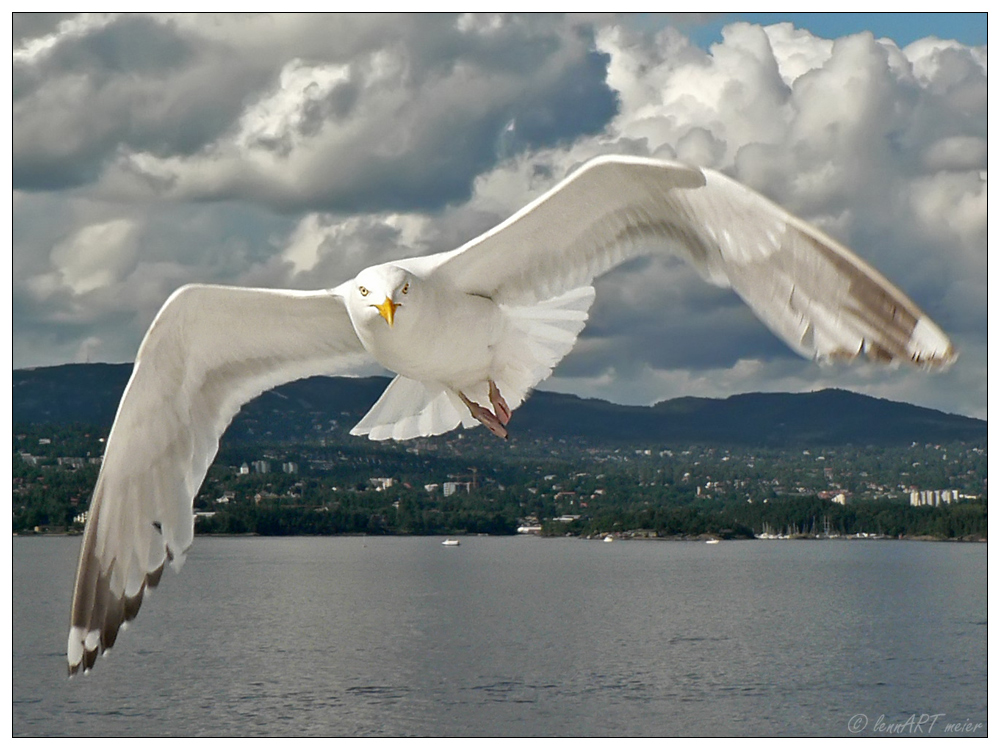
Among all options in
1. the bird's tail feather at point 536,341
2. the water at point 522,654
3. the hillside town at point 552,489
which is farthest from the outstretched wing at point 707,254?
the hillside town at point 552,489

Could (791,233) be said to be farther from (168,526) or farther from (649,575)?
(649,575)

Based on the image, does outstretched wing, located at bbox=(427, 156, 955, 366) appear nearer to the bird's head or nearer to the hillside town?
the bird's head

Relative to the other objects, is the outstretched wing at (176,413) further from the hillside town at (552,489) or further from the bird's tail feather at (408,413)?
the hillside town at (552,489)

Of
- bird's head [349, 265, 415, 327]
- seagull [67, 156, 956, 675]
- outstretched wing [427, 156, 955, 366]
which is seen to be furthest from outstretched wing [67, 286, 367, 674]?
outstretched wing [427, 156, 955, 366]

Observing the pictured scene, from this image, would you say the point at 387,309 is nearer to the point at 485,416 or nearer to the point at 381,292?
the point at 381,292

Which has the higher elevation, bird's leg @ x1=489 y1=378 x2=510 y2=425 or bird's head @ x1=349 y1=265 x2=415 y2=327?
bird's head @ x1=349 y1=265 x2=415 y2=327

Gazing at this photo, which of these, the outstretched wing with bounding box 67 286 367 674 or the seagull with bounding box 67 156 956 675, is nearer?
the seagull with bounding box 67 156 956 675

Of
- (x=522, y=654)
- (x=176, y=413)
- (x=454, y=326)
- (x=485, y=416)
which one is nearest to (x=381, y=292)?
(x=454, y=326)
